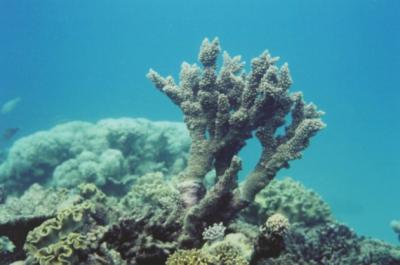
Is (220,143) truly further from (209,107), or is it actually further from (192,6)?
(192,6)

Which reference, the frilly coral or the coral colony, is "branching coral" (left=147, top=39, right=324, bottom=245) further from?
the frilly coral

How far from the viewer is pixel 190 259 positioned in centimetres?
446

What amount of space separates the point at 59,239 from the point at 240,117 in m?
2.95

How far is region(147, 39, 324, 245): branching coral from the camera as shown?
6.57m

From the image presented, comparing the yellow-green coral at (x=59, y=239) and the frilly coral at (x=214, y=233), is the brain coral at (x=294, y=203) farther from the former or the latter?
the yellow-green coral at (x=59, y=239)

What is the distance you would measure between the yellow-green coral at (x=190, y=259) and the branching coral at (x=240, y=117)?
5.50 ft

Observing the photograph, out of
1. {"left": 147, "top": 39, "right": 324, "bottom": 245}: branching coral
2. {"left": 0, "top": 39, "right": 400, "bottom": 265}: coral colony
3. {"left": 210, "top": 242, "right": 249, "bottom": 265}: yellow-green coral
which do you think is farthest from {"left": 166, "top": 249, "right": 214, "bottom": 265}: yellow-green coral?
{"left": 147, "top": 39, "right": 324, "bottom": 245}: branching coral

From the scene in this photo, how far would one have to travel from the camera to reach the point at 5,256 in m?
5.64

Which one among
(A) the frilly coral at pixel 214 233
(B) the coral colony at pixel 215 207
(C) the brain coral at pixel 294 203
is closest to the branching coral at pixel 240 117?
(B) the coral colony at pixel 215 207

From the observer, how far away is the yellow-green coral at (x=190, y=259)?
14.6 ft

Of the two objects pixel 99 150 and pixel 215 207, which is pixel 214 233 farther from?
pixel 99 150

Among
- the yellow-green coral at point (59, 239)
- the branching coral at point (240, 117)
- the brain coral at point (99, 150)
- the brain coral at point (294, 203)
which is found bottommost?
the yellow-green coral at point (59, 239)

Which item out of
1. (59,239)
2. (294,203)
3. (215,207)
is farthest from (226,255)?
(294,203)

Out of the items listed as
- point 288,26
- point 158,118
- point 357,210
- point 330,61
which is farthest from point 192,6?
point 357,210
